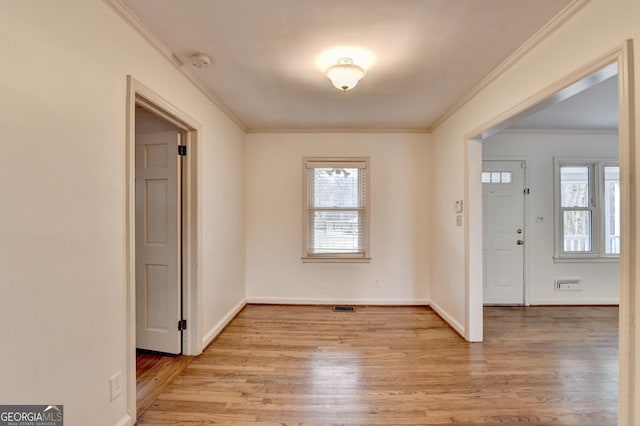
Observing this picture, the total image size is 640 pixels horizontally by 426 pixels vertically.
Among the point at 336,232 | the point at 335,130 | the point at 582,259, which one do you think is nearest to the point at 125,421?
the point at 336,232

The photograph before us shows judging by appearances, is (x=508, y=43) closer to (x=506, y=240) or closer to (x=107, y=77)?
(x=107, y=77)

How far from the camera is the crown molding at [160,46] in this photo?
1.66 meters

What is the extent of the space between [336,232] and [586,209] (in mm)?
3717

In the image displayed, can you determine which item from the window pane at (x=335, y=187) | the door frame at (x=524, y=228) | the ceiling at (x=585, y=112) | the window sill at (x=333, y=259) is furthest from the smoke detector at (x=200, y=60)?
the door frame at (x=524, y=228)

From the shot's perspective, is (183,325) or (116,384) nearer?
(116,384)

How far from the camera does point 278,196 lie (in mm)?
4250

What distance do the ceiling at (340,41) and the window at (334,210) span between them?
3.96 ft

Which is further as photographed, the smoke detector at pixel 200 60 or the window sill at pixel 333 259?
the window sill at pixel 333 259

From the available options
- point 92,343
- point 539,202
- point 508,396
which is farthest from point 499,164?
point 92,343

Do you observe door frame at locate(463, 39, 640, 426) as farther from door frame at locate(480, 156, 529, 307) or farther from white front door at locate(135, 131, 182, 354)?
white front door at locate(135, 131, 182, 354)

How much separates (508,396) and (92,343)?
273 centimetres

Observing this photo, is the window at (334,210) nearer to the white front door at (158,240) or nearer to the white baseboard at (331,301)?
the white baseboard at (331,301)

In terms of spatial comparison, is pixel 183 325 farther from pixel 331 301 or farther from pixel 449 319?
pixel 449 319

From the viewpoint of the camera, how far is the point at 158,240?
274cm
